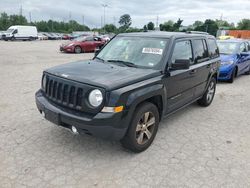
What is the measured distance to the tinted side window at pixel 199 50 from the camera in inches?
191

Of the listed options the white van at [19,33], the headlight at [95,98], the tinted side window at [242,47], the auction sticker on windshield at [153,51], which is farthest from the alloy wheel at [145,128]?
the white van at [19,33]

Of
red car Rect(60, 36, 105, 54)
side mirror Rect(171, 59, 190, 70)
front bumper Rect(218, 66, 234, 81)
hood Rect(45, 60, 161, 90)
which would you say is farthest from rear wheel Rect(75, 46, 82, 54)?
side mirror Rect(171, 59, 190, 70)

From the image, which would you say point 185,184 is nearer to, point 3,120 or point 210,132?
point 210,132

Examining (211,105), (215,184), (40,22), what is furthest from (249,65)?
(40,22)

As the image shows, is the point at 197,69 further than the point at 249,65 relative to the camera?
No

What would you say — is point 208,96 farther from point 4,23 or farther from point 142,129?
point 4,23

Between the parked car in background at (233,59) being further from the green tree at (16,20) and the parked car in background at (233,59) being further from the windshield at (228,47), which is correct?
the green tree at (16,20)

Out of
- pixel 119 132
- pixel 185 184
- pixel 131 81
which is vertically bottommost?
pixel 185 184

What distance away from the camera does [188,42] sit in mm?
4613

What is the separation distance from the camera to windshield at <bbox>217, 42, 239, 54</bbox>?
9.22 meters

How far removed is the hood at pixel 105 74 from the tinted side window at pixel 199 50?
159 centimetres

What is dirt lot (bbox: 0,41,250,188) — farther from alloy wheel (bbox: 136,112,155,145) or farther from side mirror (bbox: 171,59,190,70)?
side mirror (bbox: 171,59,190,70)

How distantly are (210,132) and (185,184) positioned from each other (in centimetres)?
180

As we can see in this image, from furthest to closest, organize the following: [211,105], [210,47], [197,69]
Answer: [211,105] < [210,47] < [197,69]
